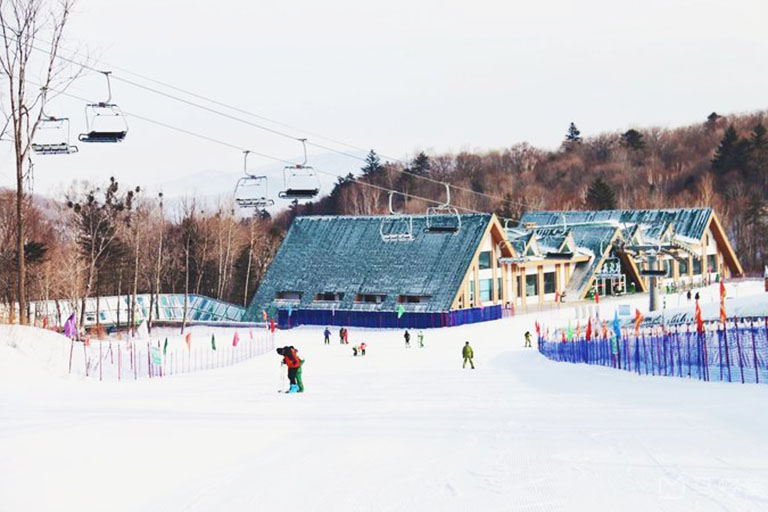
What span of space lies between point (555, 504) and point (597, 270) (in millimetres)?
55292

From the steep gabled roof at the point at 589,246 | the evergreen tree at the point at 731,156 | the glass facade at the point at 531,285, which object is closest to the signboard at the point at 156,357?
the glass facade at the point at 531,285

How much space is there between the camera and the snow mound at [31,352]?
22969 millimetres

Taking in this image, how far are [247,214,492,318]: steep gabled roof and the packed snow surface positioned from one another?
102ft

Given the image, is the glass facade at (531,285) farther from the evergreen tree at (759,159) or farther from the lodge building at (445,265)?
the evergreen tree at (759,159)

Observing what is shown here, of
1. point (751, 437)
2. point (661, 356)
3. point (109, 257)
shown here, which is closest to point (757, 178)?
point (109, 257)

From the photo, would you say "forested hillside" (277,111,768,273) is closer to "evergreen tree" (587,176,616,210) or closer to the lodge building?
"evergreen tree" (587,176,616,210)

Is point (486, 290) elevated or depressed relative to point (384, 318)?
elevated

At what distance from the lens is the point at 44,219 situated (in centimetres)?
8944

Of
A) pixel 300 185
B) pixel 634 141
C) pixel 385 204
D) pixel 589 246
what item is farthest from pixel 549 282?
pixel 634 141

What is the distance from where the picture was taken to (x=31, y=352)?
25.7 meters

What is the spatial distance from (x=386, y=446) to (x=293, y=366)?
335 inches

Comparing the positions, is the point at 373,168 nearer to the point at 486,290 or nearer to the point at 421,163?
the point at 421,163

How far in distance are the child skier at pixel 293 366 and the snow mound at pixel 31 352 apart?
575 centimetres

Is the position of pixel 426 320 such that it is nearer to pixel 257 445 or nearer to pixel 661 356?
pixel 661 356
